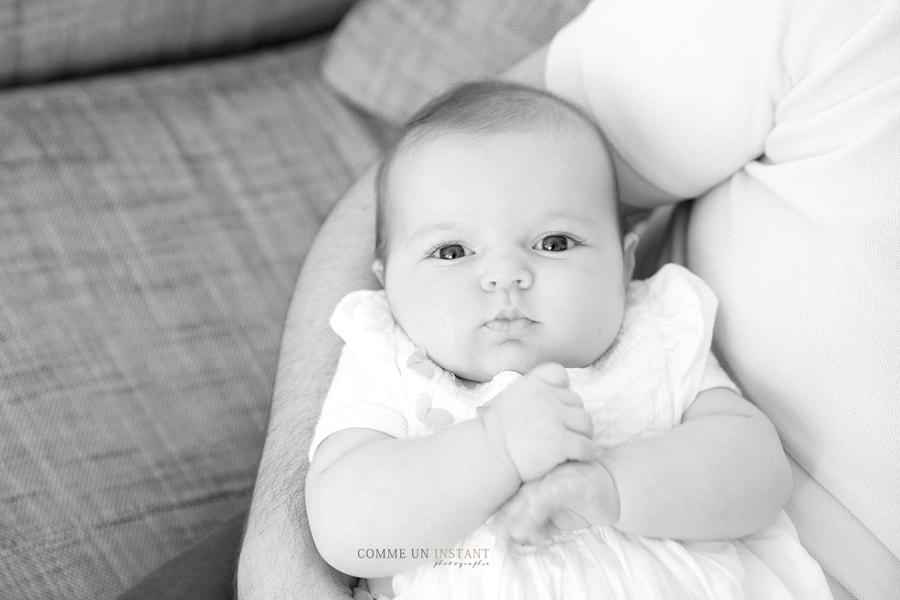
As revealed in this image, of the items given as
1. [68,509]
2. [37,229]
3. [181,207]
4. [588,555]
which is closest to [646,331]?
[588,555]

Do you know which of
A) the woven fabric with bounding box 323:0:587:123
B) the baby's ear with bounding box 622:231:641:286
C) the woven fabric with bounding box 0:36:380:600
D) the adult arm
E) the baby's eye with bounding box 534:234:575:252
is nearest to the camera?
the adult arm

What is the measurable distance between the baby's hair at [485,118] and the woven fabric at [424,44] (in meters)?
0.54

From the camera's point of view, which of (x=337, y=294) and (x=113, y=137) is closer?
(x=337, y=294)

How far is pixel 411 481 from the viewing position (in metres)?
0.81

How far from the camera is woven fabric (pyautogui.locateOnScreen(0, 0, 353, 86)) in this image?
167cm

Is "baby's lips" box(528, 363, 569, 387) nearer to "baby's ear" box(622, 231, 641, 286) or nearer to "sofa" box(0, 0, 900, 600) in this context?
"baby's ear" box(622, 231, 641, 286)

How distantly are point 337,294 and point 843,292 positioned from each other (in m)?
0.61

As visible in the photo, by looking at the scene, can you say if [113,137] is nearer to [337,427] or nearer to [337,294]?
[337,294]

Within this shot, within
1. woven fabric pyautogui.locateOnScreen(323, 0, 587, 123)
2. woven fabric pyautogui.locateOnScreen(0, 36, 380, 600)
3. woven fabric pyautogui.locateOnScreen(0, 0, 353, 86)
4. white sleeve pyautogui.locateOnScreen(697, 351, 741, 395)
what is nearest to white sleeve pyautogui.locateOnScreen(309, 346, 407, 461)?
white sleeve pyautogui.locateOnScreen(697, 351, 741, 395)

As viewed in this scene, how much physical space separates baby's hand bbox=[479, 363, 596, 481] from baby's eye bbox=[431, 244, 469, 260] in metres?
0.21

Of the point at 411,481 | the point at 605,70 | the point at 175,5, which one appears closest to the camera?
the point at 411,481

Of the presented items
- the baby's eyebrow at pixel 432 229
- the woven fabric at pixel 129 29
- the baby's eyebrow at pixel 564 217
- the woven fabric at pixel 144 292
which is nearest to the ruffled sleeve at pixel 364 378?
the baby's eyebrow at pixel 432 229

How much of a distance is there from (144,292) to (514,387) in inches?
37.2

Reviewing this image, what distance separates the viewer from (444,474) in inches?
31.7
